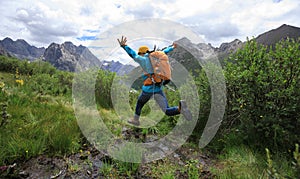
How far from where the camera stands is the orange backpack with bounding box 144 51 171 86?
14.8 ft

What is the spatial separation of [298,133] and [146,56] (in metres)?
3.40

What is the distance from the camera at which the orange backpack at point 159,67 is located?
177 inches

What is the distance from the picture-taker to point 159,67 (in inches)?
177

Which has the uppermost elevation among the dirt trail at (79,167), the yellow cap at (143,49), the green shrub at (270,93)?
the yellow cap at (143,49)

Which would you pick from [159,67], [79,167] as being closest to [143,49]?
[159,67]

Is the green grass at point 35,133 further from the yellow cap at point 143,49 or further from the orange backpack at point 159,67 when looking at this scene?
the yellow cap at point 143,49

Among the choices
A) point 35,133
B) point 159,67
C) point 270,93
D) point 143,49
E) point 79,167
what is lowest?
point 79,167

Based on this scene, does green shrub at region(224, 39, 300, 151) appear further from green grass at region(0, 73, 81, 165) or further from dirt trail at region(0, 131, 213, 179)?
green grass at region(0, 73, 81, 165)

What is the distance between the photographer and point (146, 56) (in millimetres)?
4566

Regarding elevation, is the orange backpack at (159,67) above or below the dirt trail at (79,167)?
above

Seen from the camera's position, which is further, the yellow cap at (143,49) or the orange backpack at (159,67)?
the yellow cap at (143,49)

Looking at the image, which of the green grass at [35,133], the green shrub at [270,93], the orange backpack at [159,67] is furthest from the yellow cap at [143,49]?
the green grass at [35,133]

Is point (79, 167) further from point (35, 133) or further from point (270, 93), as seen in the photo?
point (270, 93)

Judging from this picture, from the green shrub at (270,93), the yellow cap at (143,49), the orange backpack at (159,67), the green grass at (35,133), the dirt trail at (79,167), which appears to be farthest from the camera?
the yellow cap at (143,49)
